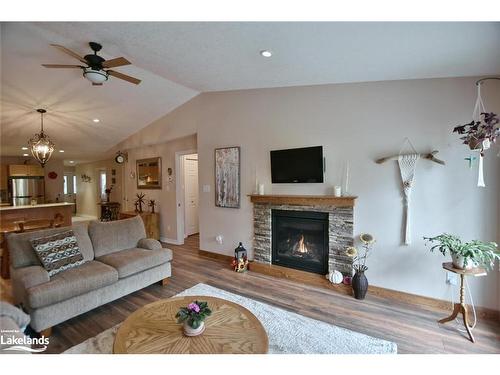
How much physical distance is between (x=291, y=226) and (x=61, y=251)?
277cm

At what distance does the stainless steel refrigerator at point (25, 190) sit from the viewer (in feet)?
20.9

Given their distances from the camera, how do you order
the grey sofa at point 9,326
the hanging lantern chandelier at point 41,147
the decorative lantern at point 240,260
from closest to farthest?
the grey sofa at point 9,326, the decorative lantern at point 240,260, the hanging lantern chandelier at point 41,147

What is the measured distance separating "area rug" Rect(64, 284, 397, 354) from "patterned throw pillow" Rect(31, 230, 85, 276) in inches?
33.2

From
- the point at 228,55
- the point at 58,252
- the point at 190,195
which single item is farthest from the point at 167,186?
the point at 228,55

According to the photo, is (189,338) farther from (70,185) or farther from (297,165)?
(70,185)

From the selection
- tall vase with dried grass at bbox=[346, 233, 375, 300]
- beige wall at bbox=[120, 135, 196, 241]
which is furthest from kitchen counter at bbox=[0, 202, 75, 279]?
tall vase with dried grass at bbox=[346, 233, 375, 300]

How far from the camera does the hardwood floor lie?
6.40 feet

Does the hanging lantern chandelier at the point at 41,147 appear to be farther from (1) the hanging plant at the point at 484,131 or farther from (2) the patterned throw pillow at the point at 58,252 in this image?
(1) the hanging plant at the point at 484,131

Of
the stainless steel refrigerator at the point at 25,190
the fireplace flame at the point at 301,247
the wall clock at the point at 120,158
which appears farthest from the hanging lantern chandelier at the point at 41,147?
the fireplace flame at the point at 301,247

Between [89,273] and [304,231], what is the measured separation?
2602 millimetres

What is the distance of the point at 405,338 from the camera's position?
6.56 feet

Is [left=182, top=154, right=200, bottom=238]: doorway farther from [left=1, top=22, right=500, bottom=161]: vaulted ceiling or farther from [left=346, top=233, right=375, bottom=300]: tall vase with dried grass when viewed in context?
[left=346, top=233, right=375, bottom=300]: tall vase with dried grass

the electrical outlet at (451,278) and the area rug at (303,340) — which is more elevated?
the electrical outlet at (451,278)
